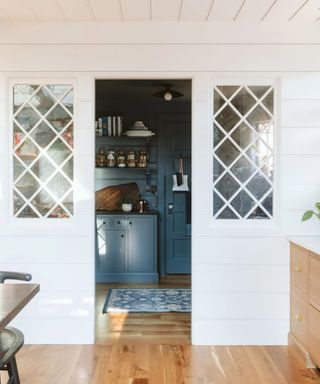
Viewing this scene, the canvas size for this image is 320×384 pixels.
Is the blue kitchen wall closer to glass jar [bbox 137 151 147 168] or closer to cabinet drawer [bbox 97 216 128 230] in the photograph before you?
glass jar [bbox 137 151 147 168]

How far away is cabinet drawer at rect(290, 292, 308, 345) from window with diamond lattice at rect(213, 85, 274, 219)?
66 cm

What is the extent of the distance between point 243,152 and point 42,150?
1.57 meters

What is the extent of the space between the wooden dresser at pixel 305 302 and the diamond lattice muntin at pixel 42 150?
68.9 inches

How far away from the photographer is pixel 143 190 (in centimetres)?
549

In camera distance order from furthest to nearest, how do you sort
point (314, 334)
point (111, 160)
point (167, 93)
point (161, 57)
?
point (111, 160) < point (167, 93) < point (161, 57) < point (314, 334)

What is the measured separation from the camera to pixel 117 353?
2875 millimetres

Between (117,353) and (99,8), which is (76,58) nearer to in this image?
(99,8)

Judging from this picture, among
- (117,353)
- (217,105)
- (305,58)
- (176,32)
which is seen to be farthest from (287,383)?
(176,32)

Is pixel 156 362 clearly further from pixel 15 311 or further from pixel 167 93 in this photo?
pixel 167 93

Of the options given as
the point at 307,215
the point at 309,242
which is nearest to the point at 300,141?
the point at 307,215

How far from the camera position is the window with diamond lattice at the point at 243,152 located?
9.98 feet

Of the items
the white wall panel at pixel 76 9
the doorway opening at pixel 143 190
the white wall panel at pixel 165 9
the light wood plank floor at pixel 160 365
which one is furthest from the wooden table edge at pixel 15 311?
the doorway opening at pixel 143 190

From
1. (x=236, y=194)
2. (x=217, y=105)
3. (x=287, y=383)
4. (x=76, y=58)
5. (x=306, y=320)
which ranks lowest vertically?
(x=287, y=383)

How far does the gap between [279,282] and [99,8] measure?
2405mm
